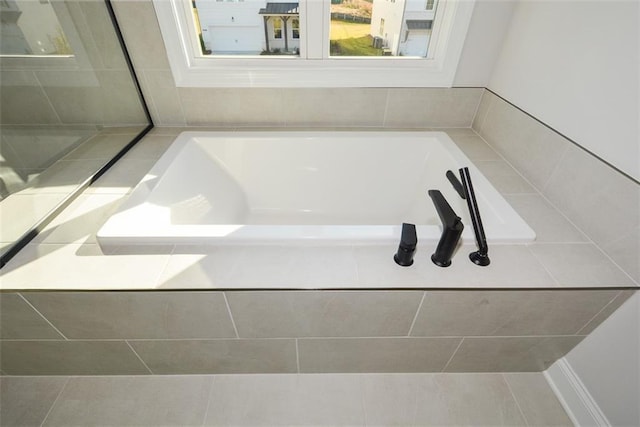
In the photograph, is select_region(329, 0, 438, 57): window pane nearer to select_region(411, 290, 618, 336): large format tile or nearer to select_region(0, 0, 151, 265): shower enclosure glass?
select_region(0, 0, 151, 265): shower enclosure glass

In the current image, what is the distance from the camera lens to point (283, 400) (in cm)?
102

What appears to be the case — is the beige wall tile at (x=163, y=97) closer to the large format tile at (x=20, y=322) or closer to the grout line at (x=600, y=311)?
the large format tile at (x=20, y=322)

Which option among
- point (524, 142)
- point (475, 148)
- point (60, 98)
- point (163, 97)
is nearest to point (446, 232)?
point (524, 142)

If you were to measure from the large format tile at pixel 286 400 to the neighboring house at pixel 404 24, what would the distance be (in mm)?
1554

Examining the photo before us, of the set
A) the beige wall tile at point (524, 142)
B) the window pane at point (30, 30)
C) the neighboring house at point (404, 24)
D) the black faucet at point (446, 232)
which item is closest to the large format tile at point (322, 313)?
the black faucet at point (446, 232)

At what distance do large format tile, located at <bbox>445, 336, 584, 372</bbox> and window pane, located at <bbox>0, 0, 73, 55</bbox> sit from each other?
2.09m

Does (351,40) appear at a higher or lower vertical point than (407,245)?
higher

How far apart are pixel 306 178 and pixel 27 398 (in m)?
1.40

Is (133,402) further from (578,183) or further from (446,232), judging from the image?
(578,183)

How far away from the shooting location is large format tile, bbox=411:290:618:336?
0.78m

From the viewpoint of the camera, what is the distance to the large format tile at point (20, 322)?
0.76 metres

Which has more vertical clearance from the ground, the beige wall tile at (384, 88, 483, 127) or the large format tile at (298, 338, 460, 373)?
the beige wall tile at (384, 88, 483, 127)

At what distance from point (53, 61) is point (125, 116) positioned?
1.13 feet

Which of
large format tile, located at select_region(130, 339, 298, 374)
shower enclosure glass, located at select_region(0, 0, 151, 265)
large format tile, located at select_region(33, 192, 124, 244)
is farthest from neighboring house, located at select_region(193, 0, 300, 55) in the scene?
large format tile, located at select_region(130, 339, 298, 374)
